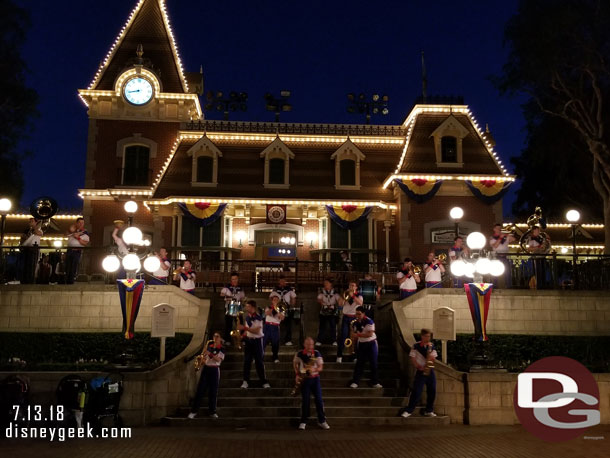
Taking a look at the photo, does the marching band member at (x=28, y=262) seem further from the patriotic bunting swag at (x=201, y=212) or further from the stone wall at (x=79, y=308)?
the patriotic bunting swag at (x=201, y=212)

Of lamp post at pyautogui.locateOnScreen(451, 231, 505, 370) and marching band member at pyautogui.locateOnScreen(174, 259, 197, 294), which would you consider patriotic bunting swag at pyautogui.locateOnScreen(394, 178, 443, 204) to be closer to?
lamp post at pyautogui.locateOnScreen(451, 231, 505, 370)

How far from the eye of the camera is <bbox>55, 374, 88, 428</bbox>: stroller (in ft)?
36.0

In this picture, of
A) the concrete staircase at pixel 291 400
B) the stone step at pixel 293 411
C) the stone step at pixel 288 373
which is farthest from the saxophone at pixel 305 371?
the stone step at pixel 288 373

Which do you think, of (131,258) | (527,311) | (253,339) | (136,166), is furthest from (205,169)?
(527,311)

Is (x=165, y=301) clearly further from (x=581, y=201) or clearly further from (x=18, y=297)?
(x=581, y=201)

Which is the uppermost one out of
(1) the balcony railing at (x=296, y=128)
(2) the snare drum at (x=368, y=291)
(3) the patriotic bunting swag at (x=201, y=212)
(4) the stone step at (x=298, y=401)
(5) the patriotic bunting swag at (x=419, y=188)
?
(1) the balcony railing at (x=296, y=128)

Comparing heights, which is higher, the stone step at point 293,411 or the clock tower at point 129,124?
the clock tower at point 129,124

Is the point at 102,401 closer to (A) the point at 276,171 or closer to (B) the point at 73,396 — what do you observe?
(B) the point at 73,396

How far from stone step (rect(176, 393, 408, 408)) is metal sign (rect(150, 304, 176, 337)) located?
5.91 ft

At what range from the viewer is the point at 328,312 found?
49.8ft

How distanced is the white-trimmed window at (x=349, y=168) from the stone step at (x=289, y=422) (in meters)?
14.1

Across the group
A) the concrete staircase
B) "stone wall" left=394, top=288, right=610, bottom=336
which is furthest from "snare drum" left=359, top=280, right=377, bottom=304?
Result: the concrete staircase

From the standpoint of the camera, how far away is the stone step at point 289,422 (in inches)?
459

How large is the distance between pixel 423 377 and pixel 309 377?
2.49 metres
